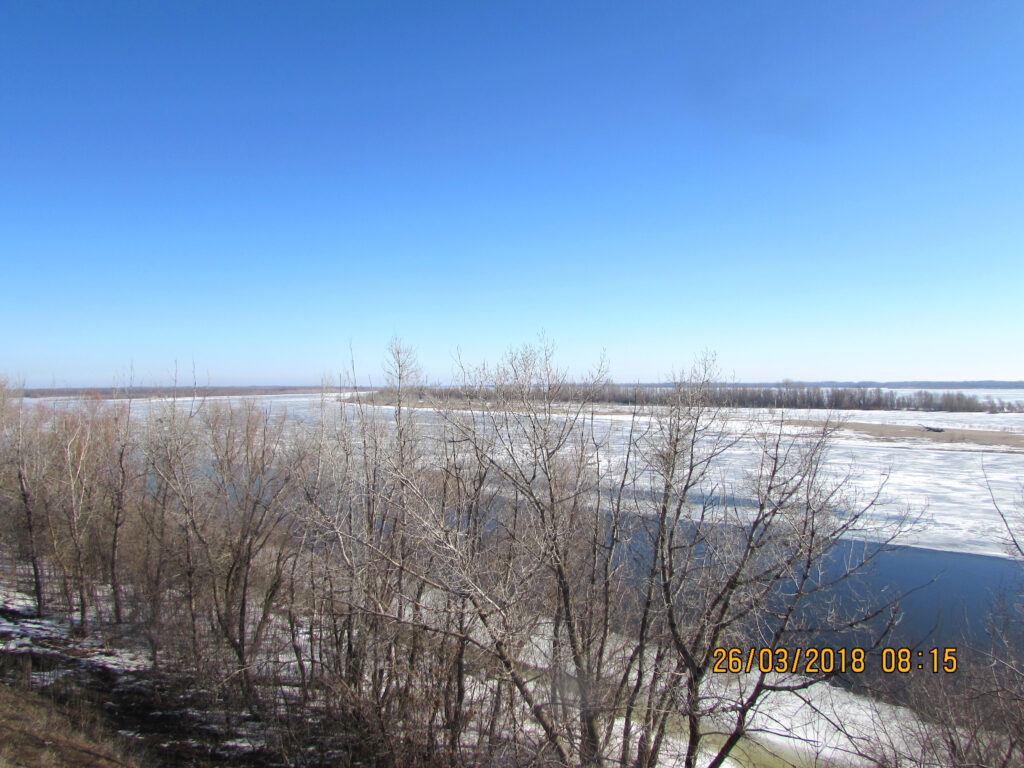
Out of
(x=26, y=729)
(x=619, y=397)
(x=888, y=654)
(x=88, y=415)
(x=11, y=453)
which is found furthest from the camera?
(x=88, y=415)

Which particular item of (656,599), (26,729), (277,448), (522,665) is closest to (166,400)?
(277,448)

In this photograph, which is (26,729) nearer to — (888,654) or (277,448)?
(277,448)

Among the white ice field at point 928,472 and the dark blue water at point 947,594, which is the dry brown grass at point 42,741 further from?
the dark blue water at point 947,594

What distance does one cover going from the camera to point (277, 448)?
1722 cm

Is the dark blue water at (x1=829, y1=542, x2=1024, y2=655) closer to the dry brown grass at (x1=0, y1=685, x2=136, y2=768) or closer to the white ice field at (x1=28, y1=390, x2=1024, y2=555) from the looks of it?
the white ice field at (x1=28, y1=390, x2=1024, y2=555)

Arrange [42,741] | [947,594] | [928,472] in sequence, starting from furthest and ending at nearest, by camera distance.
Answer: [928,472] < [947,594] < [42,741]

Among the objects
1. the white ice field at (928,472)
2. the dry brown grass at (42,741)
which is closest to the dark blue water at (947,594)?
the white ice field at (928,472)

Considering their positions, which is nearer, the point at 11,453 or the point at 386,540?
the point at 386,540

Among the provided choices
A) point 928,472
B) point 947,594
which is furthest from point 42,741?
point 928,472

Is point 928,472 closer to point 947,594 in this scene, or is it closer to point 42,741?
point 947,594

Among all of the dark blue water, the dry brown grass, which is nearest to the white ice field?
the dark blue water

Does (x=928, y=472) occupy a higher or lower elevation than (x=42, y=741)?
higher

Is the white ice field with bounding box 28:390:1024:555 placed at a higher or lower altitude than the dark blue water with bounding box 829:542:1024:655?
higher

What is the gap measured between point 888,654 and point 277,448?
56.6 ft
